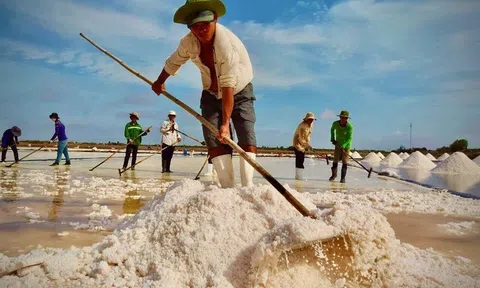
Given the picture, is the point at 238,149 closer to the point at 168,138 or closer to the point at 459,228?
the point at 459,228

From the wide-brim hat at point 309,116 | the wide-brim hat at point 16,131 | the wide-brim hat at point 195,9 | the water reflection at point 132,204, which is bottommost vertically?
the water reflection at point 132,204

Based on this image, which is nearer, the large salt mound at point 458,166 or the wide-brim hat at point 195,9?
the wide-brim hat at point 195,9

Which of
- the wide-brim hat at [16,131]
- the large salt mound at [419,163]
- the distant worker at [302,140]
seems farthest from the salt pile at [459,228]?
the wide-brim hat at [16,131]

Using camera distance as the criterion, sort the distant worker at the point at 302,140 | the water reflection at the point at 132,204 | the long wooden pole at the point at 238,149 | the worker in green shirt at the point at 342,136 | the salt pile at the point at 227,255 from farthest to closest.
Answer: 1. the distant worker at the point at 302,140
2. the worker in green shirt at the point at 342,136
3. the water reflection at the point at 132,204
4. the long wooden pole at the point at 238,149
5. the salt pile at the point at 227,255

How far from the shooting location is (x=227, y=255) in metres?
1.77

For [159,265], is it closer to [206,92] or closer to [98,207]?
[206,92]

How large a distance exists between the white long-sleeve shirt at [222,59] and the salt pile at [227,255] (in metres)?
0.93

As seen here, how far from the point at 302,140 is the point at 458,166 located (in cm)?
683

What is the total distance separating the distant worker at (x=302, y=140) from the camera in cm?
859

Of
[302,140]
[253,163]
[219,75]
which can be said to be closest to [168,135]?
[302,140]

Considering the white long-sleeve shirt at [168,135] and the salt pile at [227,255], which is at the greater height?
the white long-sleeve shirt at [168,135]

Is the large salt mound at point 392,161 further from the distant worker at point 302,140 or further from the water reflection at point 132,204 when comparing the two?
the water reflection at point 132,204

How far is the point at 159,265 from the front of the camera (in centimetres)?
176

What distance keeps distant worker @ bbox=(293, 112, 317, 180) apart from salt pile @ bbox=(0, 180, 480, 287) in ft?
21.2
